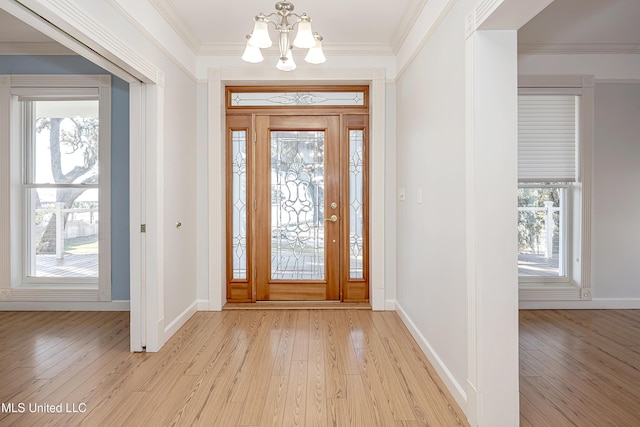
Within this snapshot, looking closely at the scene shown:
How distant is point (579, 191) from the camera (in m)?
4.07

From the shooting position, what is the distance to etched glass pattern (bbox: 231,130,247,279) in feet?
14.0

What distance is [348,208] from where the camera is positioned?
14.0 ft

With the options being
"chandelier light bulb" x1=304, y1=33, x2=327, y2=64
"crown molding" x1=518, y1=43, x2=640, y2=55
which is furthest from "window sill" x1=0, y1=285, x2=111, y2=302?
"crown molding" x1=518, y1=43, x2=640, y2=55

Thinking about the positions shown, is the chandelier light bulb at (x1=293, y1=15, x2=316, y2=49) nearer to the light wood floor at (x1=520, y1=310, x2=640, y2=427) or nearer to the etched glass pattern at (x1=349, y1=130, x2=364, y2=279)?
the etched glass pattern at (x1=349, y1=130, x2=364, y2=279)

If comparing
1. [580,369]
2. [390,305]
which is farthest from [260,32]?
[580,369]

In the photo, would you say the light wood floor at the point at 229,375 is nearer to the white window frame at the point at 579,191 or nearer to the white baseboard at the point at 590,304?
the white baseboard at the point at 590,304

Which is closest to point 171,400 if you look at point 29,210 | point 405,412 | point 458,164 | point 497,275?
point 405,412

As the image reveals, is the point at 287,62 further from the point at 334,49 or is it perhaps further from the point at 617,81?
the point at 617,81

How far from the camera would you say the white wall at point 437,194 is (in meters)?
2.22

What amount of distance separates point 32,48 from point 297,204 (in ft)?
10.3

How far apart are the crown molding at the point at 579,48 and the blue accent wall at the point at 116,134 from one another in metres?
4.18

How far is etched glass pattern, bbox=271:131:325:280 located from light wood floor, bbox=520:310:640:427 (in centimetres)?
230

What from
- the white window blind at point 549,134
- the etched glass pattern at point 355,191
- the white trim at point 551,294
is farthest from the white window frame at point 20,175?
the white trim at point 551,294

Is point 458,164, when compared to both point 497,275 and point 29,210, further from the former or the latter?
point 29,210
